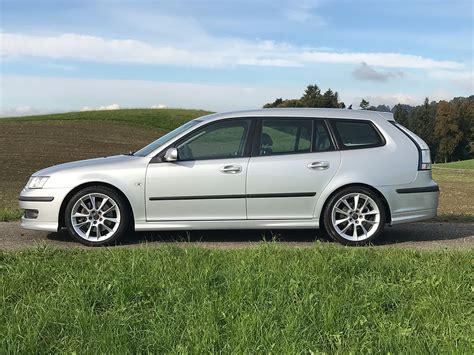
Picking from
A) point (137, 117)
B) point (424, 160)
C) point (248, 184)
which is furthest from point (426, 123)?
point (248, 184)

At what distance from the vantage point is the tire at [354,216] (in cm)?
662

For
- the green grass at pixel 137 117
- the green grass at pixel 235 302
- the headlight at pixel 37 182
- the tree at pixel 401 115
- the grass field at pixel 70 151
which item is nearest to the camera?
the green grass at pixel 235 302

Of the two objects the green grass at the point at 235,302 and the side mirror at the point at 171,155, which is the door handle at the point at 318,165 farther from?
the side mirror at the point at 171,155

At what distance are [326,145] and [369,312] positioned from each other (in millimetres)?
3131

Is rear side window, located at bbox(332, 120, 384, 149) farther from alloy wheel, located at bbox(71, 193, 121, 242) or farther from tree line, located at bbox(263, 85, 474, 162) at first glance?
tree line, located at bbox(263, 85, 474, 162)

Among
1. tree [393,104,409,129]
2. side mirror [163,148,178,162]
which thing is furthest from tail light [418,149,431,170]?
tree [393,104,409,129]

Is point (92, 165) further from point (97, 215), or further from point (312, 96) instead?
point (312, 96)

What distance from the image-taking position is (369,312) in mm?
3977

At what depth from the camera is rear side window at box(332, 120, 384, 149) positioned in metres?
6.82

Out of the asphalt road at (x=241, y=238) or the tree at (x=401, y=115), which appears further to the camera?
the tree at (x=401, y=115)

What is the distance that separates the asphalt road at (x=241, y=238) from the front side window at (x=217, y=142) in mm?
1024

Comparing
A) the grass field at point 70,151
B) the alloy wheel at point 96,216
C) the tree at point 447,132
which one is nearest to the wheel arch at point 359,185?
the alloy wheel at point 96,216

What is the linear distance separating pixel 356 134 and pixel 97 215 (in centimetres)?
338

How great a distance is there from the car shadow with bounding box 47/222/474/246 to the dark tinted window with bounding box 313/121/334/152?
1.20 m
